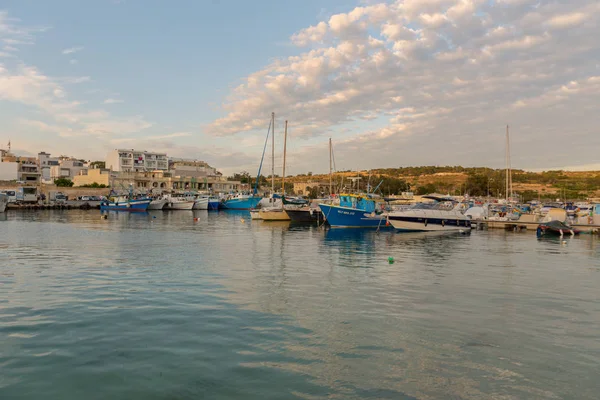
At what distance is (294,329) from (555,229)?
36.4 metres

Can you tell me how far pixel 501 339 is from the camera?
916 centimetres

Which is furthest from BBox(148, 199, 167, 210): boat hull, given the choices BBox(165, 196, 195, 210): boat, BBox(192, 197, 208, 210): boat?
BBox(192, 197, 208, 210): boat

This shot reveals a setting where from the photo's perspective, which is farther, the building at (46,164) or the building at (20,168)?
the building at (46,164)

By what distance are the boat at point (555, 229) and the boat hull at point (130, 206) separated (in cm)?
6265

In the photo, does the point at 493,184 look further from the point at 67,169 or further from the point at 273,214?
the point at 67,169

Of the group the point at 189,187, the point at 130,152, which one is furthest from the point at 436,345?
the point at 130,152

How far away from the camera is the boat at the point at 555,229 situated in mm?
37656

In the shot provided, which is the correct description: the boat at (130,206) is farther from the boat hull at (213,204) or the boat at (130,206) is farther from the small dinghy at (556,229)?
the small dinghy at (556,229)

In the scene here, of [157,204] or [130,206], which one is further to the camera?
[157,204]

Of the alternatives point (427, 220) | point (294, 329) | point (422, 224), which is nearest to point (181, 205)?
point (422, 224)

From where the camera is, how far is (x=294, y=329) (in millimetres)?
9609

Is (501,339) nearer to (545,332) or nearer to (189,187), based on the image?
(545,332)

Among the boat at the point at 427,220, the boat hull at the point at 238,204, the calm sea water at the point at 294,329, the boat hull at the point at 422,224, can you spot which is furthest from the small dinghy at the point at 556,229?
the boat hull at the point at 238,204

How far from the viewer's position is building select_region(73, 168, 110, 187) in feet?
352
